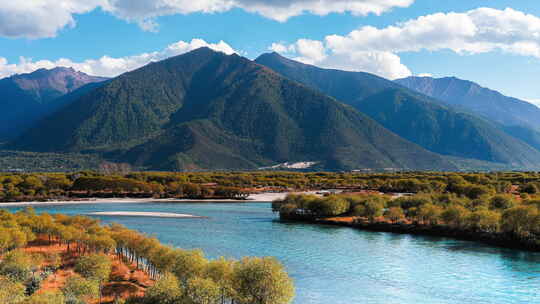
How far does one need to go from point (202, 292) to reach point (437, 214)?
81.1m

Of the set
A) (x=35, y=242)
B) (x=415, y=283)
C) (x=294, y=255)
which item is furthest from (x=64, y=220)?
(x=415, y=283)

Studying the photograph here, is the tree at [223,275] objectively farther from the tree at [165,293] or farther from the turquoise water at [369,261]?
the turquoise water at [369,261]

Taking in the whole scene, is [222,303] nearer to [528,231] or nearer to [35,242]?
[35,242]

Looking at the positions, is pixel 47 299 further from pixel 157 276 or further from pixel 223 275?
pixel 157 276

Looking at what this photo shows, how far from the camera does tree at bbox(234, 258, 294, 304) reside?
49.2m

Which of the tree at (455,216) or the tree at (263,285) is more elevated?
the tree at (455,216)

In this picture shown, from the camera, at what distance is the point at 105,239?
7231 cm

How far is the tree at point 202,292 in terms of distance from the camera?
47.5 m

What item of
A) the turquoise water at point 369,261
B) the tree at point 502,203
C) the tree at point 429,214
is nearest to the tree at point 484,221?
the turquoise water at point 369,261

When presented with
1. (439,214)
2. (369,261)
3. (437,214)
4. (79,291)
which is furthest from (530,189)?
(79,291)

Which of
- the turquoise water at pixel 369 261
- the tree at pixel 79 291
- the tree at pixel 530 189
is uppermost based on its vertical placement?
the tree at pixel 530 189

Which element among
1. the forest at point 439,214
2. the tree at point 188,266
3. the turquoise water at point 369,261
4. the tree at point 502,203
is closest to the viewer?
the tree at point 188,266

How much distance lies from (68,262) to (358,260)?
4441 cm

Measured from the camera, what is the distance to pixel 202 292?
4756cm
